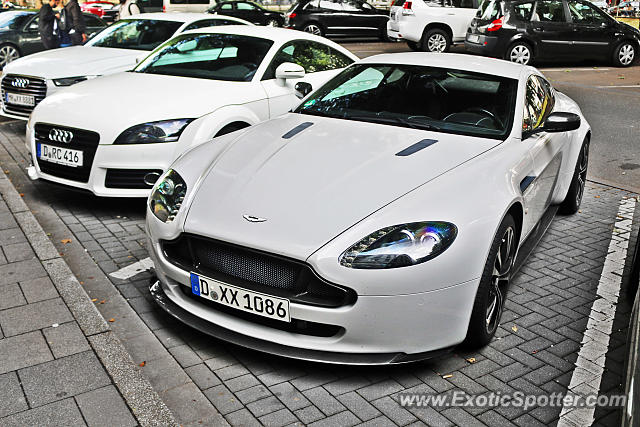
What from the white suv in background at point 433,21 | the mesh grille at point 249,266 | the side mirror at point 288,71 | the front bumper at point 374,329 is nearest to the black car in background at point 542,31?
the white suv in background at point 433,21

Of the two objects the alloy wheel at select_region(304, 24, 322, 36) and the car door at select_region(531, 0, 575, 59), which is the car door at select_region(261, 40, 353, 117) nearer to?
the car door at select_region(531, 0, 575, 59)

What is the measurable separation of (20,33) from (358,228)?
557 inches

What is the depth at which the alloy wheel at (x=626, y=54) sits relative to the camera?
17.0 meters

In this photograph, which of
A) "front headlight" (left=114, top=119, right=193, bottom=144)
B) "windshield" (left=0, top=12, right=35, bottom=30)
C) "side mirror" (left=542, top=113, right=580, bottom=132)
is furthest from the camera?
"windshield" (left=0, top=12, right=35, bottom=30)

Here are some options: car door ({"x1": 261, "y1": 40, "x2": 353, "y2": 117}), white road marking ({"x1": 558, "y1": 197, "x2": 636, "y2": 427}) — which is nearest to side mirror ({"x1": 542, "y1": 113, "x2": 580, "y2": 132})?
white road marking ({"x1": 558, "y1": 197, "x2": 636, "y2": 427})

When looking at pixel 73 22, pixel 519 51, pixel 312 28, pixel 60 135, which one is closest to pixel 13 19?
pixel 73 22

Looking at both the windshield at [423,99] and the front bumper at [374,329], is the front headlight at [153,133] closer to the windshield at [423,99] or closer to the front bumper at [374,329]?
the windshield at [423,99]

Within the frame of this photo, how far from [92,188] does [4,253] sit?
3.09ft

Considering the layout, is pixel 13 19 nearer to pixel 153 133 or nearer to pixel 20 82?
pixel 20 82

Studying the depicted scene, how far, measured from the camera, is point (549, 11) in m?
16.3

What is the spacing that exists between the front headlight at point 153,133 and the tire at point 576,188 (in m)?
3.40

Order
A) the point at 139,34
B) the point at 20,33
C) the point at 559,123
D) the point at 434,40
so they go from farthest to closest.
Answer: the point at 434,40 < the point at 20,33 < the point at 139,34 < the point at 559,123

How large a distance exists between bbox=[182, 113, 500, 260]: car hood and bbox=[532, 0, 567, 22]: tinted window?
42.5ft

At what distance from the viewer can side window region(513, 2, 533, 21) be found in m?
16.2
